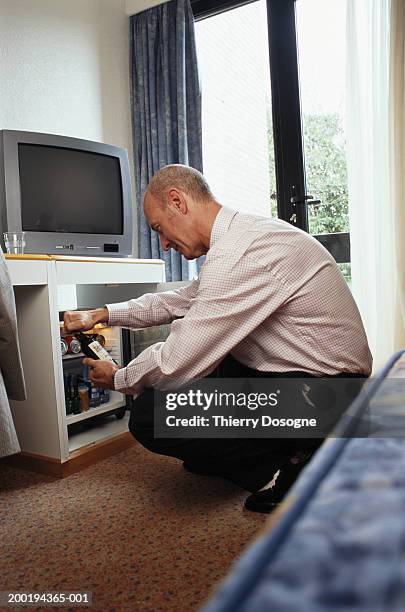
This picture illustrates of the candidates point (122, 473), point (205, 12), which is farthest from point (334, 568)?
point (205, 12)

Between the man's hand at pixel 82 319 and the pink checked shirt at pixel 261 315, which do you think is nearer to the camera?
the pink checked shirt at pixel 261 315

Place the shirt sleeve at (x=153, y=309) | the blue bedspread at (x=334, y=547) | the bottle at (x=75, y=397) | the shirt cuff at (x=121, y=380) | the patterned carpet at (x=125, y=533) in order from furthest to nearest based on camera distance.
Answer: the bottle at (x=75, y=397) → the shirt sleeve at (x=153, y=309) → the shirt cuff at (x=121, y=380) → the patterned carpet at (x=125, y=533) → the blue bedspread at (x=334, y=547)

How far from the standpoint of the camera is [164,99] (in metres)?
3.01

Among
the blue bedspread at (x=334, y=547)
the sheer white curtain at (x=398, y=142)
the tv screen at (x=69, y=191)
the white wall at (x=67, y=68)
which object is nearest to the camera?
the blue bedspread at (x=334, y=547)

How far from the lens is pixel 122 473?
178 cm

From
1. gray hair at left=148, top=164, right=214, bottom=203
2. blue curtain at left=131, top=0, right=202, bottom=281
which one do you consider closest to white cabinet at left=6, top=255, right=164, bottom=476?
gray hair at left=148, top=164, right=214, bottom=203

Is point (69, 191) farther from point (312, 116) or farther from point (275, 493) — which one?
point (275, 493)

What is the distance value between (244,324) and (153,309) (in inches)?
23.1

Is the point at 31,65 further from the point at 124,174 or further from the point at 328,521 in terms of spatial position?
the point at 328,521

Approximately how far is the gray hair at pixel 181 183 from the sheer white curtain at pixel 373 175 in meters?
1.23

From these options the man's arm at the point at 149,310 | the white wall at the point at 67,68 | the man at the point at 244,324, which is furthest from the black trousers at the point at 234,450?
the white wall at the point at 67,68

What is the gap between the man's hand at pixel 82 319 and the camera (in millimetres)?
1597

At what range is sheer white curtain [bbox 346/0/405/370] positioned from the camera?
233 centimetres

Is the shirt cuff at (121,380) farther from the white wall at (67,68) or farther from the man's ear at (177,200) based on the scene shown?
the white wall at (67,68)
